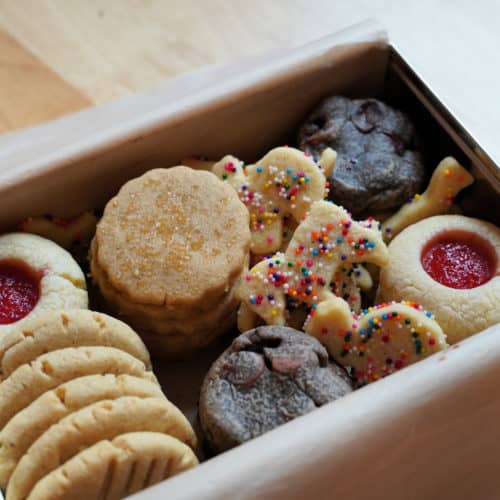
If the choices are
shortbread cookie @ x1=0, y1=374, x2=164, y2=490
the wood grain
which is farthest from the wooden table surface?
shortbread cookie @ x1=0, y1=374, x2=164, y2=490

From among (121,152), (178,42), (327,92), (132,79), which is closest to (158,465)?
(121,152)

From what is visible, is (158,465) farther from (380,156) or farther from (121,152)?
(380,156)

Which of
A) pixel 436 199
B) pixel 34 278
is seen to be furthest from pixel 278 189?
pixel 34 278

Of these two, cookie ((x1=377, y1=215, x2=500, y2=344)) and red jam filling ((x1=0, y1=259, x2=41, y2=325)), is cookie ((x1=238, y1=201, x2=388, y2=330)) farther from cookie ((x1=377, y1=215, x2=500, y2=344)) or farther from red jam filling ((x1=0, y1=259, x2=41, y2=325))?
red jam filling ((x1=0, y1=259, x2=41, y2=325))

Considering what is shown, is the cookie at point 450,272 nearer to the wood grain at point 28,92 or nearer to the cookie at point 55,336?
the cookie at point 55,336

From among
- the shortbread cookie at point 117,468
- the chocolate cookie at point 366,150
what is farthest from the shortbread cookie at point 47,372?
the chocolate cookie at point 366,150
